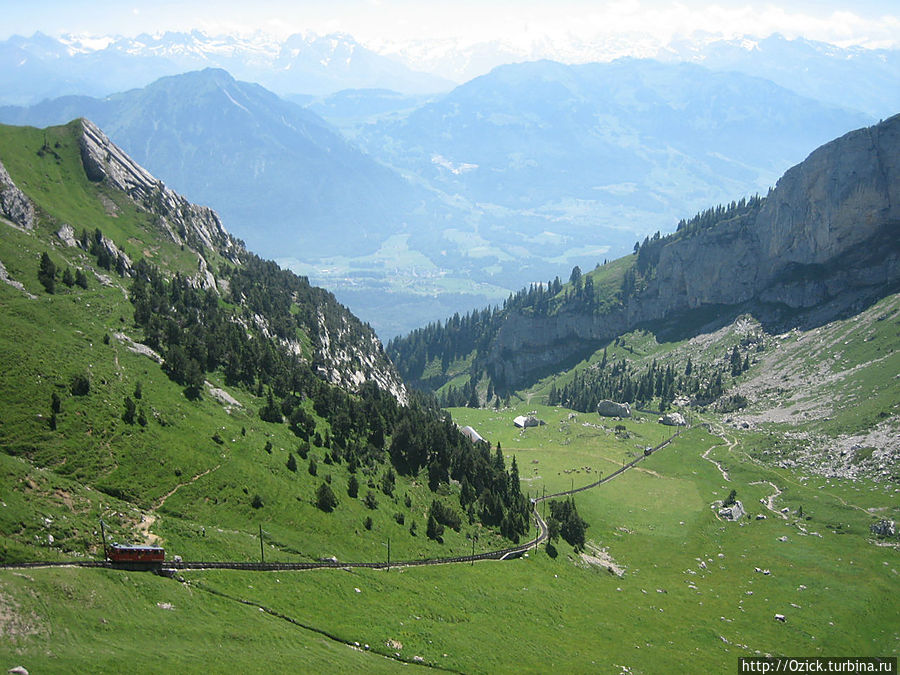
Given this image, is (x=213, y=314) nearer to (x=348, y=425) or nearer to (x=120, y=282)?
(x=120, y=282)

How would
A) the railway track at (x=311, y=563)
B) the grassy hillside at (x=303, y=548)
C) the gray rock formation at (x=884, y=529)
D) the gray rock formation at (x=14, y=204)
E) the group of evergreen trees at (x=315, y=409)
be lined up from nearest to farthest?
the grassy hillside at (x=303, y=548) → the railway track at (x=311, y=563) → the group of evergreen trees at (x=315, y=409) → the gray rock formation at (x=884, y=529) → the gray rock formation at (x=14, y=204)

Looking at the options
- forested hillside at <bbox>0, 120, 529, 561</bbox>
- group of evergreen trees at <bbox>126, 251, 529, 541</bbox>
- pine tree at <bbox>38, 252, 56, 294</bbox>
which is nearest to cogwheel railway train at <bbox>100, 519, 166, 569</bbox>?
forested hillside at <bbox>0, 120, 529, 561</bbox>

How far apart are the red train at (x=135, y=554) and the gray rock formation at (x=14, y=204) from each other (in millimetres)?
97737

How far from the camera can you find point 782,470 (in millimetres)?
166625

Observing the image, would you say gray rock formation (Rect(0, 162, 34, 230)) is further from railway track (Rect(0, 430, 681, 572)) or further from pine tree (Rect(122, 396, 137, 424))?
railway track (Rect(0, 430, 681, 572))

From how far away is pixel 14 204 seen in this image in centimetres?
12825

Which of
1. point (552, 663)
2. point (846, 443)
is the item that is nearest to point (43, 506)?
point (552, 663)

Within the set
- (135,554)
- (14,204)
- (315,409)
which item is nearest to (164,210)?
(14,204)

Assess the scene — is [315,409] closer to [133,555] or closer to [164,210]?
[133,555]

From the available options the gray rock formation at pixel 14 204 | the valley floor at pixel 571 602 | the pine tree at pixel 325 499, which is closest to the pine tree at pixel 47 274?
the gray rock formation at pixel 14 204

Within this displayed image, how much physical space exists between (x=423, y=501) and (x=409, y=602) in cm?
3611

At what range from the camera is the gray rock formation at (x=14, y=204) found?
414 feet

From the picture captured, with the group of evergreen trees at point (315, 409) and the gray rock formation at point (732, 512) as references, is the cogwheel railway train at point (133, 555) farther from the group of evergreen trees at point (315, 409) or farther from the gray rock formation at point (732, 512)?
the gray rock formation at point (732, 512)

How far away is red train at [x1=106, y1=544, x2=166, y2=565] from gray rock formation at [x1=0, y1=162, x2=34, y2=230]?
97737 millimetres
